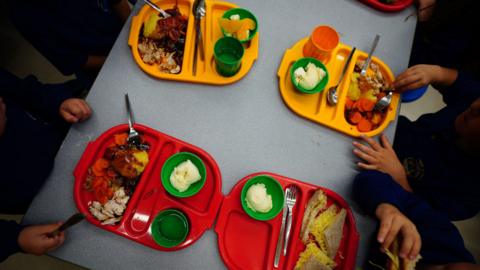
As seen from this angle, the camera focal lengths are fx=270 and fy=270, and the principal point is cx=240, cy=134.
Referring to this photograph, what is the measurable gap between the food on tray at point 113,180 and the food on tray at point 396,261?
792 millimetres

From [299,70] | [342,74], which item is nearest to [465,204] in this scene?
[342,74]

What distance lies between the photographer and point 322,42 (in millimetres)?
1073

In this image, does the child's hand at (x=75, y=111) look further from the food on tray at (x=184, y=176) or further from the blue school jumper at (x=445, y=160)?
the blue school jumper at (x=445, y=160)

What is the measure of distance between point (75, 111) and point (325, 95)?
0.87 m

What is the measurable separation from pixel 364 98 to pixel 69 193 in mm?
1069

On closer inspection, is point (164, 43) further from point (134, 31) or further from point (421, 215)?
point (421, 215)

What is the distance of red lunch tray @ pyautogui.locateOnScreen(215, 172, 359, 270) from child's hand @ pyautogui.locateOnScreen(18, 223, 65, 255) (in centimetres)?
45

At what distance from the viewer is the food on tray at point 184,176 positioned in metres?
0.81

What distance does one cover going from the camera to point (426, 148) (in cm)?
116

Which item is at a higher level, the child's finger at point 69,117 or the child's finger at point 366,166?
the child's finger at point 366,166

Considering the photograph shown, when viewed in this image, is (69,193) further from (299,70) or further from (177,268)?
(299,70)

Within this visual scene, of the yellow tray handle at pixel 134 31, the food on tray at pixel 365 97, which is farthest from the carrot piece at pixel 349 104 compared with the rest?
the yellow tray handle at pixel 134 31

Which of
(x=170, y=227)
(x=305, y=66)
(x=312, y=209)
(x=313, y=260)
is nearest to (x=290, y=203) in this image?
(x=312, y=209)

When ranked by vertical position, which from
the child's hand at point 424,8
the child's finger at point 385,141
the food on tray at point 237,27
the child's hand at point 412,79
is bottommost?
the child's finger at point 385,141
